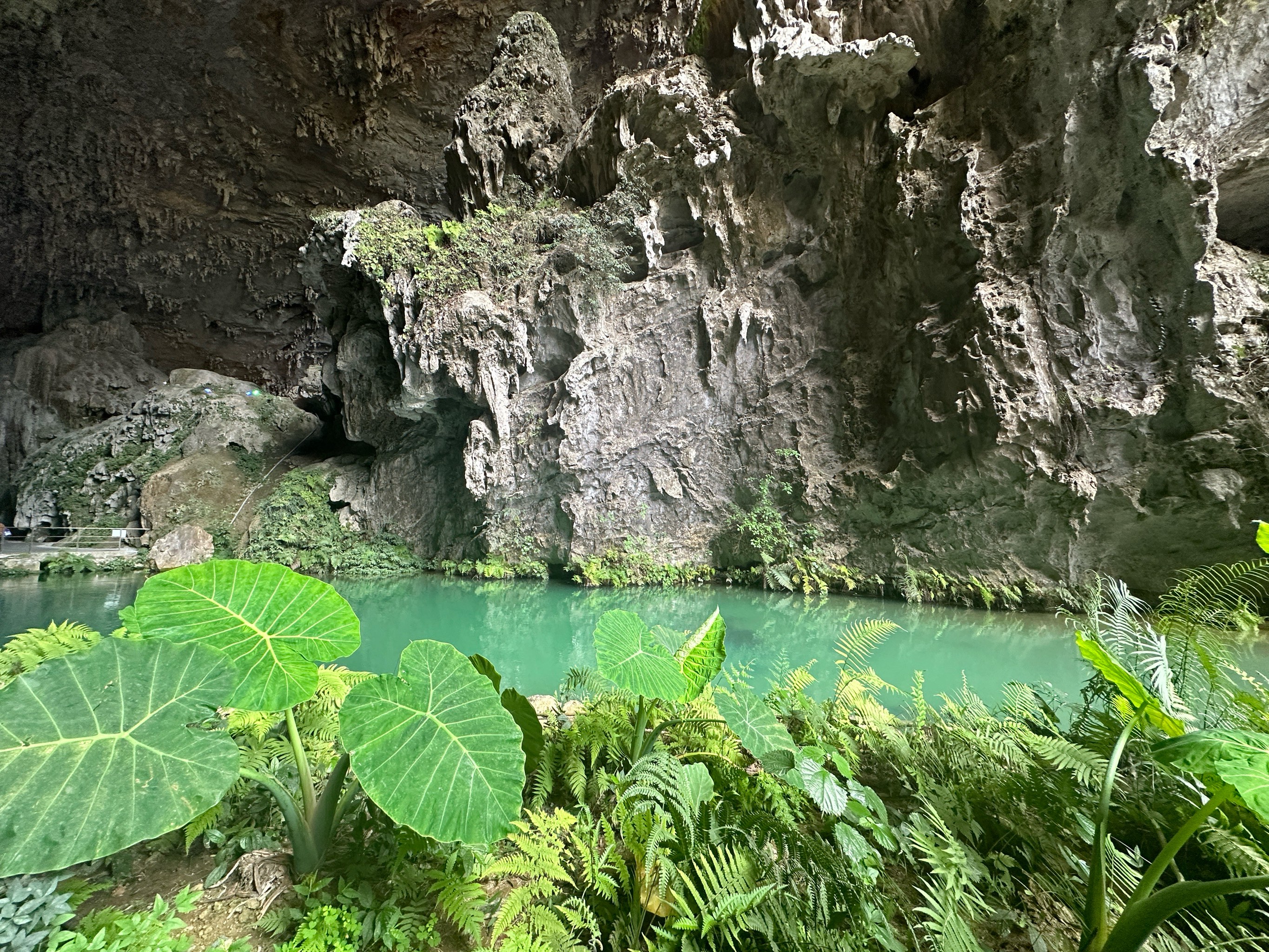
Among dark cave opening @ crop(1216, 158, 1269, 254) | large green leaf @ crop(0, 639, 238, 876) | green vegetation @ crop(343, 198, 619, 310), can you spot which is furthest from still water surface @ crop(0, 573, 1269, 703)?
dark cave opening @ crop(1216, 158, 1269, 254)

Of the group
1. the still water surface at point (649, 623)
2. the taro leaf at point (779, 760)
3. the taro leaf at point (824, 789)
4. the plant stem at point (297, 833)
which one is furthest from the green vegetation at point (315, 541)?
the taro leaf at point (824, 789)

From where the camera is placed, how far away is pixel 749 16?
748cm

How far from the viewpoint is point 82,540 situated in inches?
407

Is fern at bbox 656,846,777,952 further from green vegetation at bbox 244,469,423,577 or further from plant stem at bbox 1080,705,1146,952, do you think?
green vegetation at bbox 244,469,423,577

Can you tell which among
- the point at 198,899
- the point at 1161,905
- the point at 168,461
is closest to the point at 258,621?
the point at 198,899

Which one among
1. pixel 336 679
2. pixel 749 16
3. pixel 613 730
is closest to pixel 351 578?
pixel 336 679

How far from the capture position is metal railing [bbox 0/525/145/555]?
1001cm

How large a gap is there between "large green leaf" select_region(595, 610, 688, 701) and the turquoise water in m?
2.59

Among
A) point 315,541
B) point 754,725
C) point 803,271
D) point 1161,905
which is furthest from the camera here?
point 315,541

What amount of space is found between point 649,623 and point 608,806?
4.48m

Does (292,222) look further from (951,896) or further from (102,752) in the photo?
(951,896)

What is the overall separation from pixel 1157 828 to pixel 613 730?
1534 mm

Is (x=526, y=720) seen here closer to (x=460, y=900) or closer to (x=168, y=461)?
(x=460, y=900)

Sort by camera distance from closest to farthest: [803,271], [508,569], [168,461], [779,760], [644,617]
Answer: [779,760] → [644,617] → [803,271] → [508,569] → [168,461]
